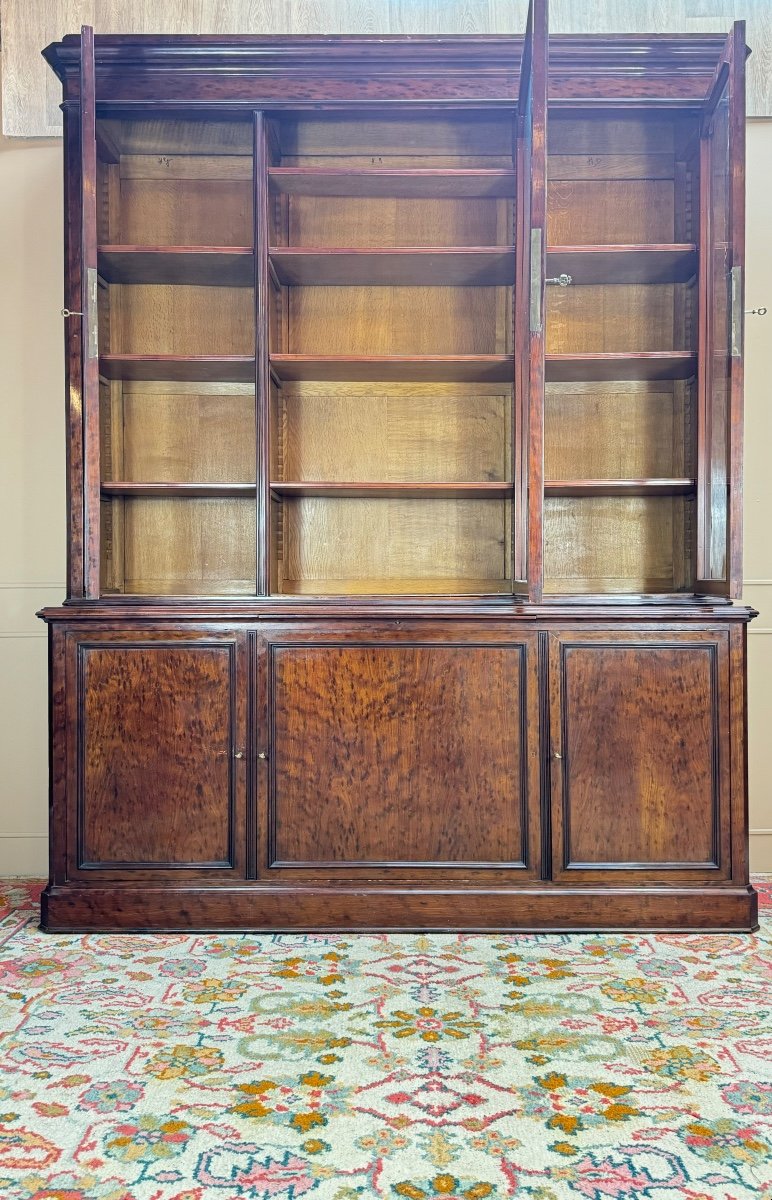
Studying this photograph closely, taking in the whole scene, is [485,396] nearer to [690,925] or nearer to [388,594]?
[388,594]

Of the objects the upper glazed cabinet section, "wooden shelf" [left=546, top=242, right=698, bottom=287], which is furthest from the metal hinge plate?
the upper glazed cabinet section

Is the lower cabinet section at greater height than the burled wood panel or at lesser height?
lesser

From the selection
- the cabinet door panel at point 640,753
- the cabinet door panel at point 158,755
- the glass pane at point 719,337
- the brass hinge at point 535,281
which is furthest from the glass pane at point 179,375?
the glass pane at point 719,337

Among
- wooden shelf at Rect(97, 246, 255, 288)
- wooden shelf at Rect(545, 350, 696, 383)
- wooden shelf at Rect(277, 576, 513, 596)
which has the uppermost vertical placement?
wooden shelf at Rect(97, 246, 255, 288)

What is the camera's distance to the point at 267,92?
2703mm

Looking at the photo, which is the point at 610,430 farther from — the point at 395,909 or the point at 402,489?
the point at 395,909

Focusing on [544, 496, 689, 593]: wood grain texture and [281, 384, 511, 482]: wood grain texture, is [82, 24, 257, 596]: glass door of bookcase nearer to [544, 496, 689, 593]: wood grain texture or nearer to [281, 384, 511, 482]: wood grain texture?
[281, 384, 511, 482]: wood grain texture

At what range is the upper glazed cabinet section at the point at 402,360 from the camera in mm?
2848

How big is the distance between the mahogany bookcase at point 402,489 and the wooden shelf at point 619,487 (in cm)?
2

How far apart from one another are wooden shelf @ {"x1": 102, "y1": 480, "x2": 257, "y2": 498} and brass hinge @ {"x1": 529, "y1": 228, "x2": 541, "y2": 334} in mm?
994

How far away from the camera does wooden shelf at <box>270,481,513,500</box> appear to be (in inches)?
109

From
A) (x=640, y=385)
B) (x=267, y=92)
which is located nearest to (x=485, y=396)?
(x=640, y=385)

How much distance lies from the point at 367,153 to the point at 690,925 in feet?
9.05

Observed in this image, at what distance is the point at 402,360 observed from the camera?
9.04 ft
